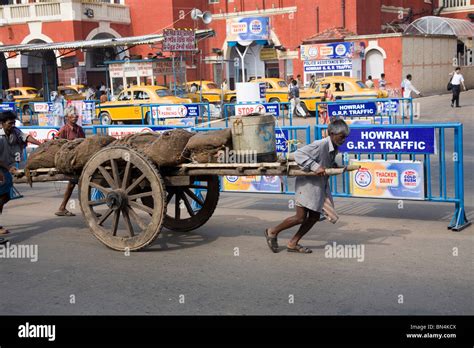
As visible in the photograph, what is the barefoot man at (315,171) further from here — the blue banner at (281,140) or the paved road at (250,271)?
the blue banner at (281,140)

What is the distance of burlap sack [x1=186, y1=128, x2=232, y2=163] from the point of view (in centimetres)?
743

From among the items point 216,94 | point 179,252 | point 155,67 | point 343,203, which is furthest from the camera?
point 216,94

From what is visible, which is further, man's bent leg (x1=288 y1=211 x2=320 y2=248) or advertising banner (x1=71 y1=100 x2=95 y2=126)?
advertising banner (x1=71 y1=100 x2=95 y2=126)

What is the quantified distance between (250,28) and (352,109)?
2332 cm

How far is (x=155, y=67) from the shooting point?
30297mm

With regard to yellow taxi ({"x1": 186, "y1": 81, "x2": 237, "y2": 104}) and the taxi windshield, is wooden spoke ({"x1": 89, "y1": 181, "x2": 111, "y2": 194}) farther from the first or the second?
yellow taxi ({"x1": 186, "y1": 81, "x2": 237, "y2": 104})

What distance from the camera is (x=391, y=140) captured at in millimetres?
8648

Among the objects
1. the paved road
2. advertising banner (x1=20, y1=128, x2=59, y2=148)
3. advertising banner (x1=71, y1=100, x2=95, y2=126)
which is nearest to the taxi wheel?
advertising banner (x1=71, y1=100, x2=95, y2=126)

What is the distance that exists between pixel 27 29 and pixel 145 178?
35.8m

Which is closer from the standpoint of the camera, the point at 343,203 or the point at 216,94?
the point at 343,203

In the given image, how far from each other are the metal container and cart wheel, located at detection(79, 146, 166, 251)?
0.94 meters
